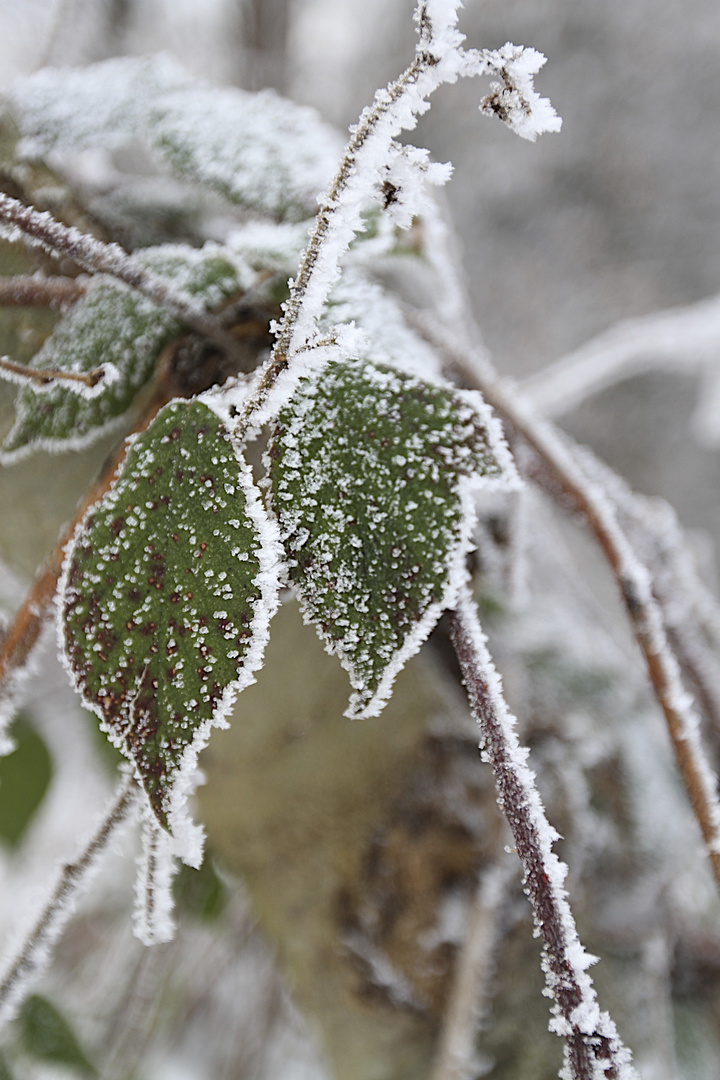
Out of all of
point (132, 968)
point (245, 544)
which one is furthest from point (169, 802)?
point (132, 968)

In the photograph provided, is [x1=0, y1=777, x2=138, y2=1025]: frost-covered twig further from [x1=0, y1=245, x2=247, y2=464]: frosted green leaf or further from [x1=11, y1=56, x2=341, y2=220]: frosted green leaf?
[x1=11, y1=56, x2=341, y2=220]: frosted green leaf

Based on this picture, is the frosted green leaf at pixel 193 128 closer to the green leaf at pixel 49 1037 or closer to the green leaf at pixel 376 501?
the green leaf at pixel 376 501

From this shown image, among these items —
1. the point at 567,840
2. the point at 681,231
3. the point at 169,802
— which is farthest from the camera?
the point at 681,231

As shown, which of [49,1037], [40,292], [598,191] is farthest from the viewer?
[598,191]

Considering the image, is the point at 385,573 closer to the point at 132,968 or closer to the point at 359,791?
the point at 359,791

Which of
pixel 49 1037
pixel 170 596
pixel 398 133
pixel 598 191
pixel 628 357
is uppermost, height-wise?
pixel 598 191

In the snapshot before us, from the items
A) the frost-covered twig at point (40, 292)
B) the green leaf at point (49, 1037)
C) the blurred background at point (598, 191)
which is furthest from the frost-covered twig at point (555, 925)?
the blurred background at point (598, 191)

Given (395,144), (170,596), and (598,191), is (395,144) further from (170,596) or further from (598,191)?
(598,191)

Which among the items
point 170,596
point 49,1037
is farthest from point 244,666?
point 49,1037
